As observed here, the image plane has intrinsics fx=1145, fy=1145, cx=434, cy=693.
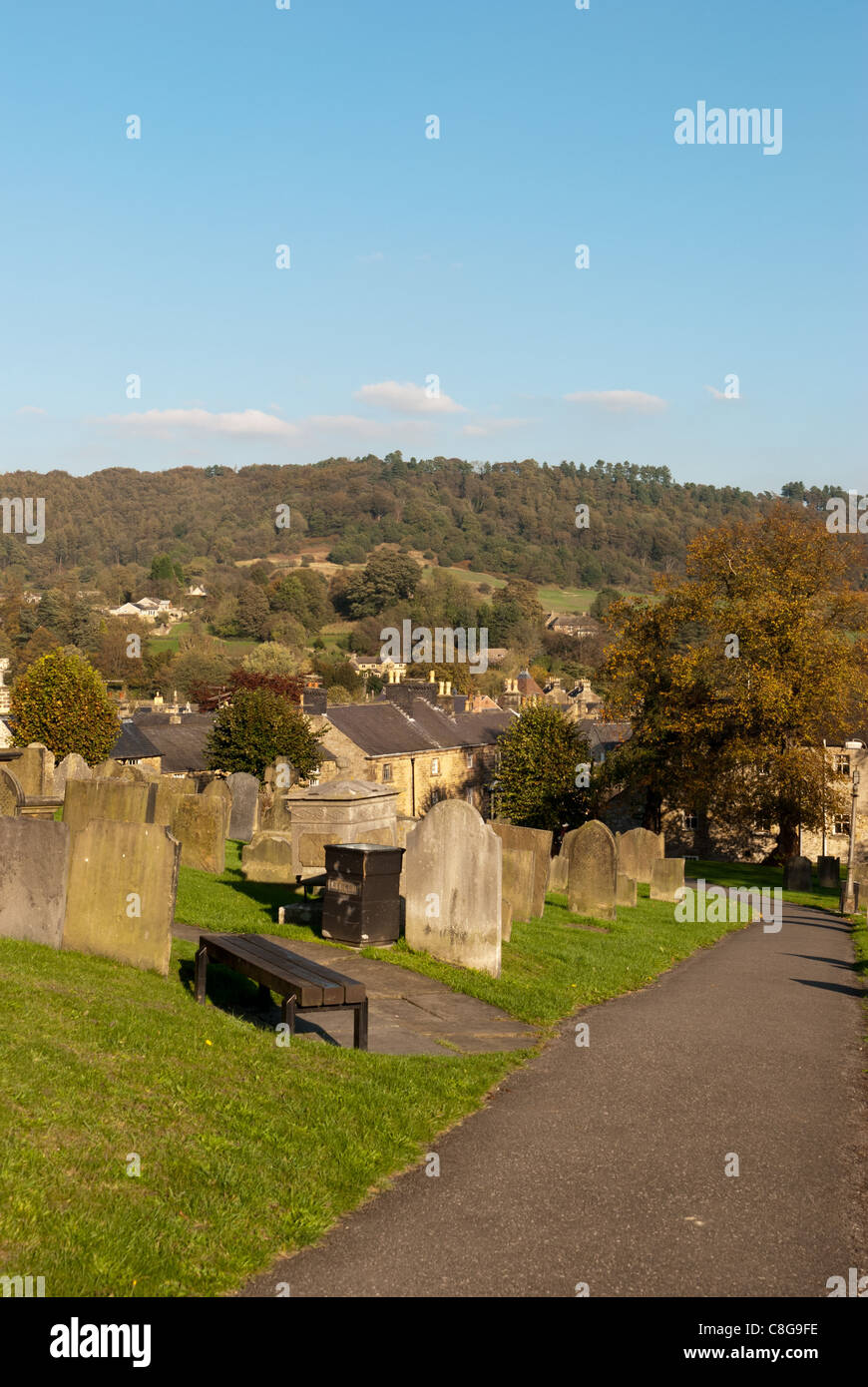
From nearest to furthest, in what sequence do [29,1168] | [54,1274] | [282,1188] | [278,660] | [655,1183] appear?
1. [54,1274]
2. [29,1168]
3. [282,1188]
4. [655,1183]
5. [278,660]

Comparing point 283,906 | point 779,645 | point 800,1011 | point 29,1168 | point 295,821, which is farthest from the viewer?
point 779,645

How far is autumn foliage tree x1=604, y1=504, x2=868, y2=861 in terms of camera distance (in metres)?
40.1

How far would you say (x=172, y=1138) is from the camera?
6.73 meters

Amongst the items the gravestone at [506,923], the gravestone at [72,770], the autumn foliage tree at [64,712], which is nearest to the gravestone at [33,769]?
the gravestone at [72,770]

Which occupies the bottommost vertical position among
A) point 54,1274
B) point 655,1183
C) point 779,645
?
point 655,1183

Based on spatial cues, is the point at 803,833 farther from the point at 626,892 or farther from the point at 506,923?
the point at 506,923

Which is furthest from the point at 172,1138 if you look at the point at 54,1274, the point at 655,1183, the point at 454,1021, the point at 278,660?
the point at 278,660

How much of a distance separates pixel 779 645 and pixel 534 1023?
31955 millimetres

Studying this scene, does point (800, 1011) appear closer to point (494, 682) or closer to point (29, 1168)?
point (29, 1168)

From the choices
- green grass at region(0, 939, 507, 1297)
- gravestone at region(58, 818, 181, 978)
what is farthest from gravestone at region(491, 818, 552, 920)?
green grass at region(0, 939, 507, 1297)

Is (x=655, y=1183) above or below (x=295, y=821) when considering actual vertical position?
below

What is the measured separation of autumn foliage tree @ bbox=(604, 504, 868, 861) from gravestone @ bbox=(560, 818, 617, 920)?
2026 cm

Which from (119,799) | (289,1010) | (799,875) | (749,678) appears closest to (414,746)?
(749,678)

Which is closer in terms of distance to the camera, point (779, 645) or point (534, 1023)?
point (534, 1023)
